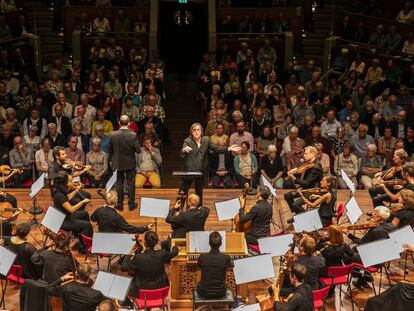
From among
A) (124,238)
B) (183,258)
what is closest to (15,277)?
(124,238)

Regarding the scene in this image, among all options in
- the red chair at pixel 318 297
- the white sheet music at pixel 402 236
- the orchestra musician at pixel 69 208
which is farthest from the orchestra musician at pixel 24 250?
the white sheet music at pixel 402 236

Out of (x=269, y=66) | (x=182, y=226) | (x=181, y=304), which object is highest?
(x=269, y=66)

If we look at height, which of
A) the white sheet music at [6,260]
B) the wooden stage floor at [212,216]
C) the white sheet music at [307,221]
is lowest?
the wooden stage floor at [212,216]

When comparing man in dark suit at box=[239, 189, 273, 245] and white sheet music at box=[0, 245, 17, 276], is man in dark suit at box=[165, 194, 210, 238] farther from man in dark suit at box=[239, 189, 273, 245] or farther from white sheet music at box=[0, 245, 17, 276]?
white sheet music at box=[0, 245, 17, 276]

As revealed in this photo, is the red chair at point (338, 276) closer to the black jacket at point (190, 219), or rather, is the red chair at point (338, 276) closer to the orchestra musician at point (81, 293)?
the black jacket at point (190, 219)

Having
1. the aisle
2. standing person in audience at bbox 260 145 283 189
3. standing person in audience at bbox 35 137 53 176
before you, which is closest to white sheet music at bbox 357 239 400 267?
standing person in audience at bbox 260 145 283 189

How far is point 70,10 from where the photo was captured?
18641 millimetres

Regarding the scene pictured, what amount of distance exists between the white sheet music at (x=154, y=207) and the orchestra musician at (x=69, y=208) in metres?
1.01

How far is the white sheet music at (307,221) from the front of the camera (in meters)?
9.05

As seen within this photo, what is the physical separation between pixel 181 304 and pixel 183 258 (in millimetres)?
555

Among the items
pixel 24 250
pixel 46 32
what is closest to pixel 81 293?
pixel 24 250

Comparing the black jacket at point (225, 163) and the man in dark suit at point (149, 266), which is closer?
the man in dark suit at point (149, 266)

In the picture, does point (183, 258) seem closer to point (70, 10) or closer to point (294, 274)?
point (294, 274)

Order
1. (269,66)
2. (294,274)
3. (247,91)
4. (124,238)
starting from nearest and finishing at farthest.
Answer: (294,274), (124,238), (247,91), (269,66)
